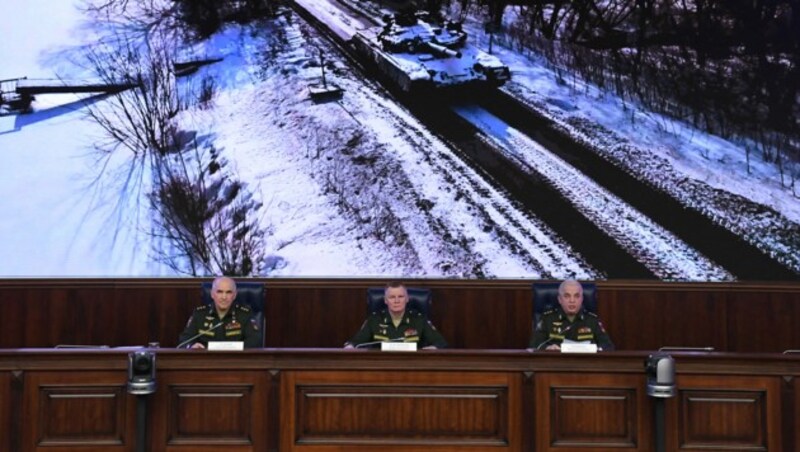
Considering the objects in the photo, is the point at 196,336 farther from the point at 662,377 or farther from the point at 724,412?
the point at 724,412

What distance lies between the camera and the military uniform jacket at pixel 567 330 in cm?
402

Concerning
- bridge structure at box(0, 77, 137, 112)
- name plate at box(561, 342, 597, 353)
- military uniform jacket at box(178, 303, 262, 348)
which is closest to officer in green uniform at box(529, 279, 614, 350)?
name plate at box(561, 342, 597, 353)

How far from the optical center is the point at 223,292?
401cm

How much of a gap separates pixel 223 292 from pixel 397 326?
84 centimetres

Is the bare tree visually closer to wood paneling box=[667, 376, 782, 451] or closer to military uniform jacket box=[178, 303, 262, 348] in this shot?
military uniform jacket box=[178, 303, 262, 348]

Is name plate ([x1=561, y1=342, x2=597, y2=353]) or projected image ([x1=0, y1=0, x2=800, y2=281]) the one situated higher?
projected image ([x1=0, y1=0, x2=800, y2=281])

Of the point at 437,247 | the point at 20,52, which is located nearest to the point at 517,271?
the point at 437,247

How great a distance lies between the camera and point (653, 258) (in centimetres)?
505

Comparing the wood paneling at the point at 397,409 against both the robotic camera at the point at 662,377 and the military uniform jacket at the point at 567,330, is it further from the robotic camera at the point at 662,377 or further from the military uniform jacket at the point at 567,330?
the military uniform jacket at the point at 567,330

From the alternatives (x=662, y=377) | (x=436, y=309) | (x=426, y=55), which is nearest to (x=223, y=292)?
(x=436, y=309)

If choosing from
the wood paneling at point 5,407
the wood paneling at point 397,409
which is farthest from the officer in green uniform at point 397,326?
the wood paneling at point 5,407

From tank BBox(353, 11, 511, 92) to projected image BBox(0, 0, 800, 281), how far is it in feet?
0.04

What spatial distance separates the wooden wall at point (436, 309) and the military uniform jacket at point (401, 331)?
2.71ft

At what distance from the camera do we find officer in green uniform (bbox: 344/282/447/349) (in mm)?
4043
